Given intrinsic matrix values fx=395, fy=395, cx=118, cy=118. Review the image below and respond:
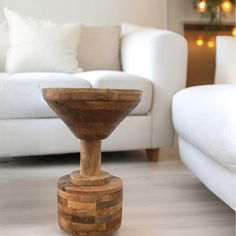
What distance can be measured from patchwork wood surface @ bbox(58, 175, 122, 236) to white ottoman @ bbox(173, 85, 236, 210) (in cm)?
31

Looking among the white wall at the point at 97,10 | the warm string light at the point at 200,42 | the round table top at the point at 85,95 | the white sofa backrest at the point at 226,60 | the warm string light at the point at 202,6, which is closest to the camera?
the round table top at the point at 85,95

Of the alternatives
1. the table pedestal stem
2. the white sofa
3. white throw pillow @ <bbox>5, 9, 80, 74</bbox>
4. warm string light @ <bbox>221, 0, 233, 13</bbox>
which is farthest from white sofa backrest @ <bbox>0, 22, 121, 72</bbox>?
warm string light @ <bbox>221, 0, 233, 13</bbox>

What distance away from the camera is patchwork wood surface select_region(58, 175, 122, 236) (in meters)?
1.05

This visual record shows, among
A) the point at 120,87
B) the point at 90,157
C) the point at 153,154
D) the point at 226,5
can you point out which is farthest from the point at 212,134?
the point at 226,5

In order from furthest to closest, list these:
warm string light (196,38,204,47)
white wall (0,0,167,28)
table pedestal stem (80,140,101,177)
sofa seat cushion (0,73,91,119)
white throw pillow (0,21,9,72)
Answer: warm string light (196,38,204,47) < white wall (0,0,167,28) < white throw pillow (0,21,9,72) < sofa seat cushion (0,73,91,119) < table pedestal stem (80,140,101,177)

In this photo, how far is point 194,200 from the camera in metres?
1.45

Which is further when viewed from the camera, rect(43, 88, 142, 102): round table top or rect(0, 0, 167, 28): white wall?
rect(0, 0, 167, 28): white wall

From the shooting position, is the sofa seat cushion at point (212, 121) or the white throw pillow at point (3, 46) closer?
the sofa seat cushion at point (212, 121)

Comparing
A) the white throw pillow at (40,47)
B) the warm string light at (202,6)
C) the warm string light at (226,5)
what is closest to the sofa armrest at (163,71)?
the white throw pillow at (40,47)

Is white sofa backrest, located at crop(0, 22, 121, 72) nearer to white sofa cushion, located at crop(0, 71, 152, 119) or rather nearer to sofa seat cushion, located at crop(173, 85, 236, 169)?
white sofa cushion, located at crop(0, 71, 152, 119)

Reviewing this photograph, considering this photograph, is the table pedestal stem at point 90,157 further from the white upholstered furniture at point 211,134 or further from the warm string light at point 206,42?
the warm string light at point 206,42

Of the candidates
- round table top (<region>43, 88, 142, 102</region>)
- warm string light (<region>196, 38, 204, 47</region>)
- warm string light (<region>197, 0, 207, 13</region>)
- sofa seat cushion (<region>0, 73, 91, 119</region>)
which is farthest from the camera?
warm string light (<region>196, 38, 204, 47</region>)

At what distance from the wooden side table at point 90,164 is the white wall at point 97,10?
1907 mm

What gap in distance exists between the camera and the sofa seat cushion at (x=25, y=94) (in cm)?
175
